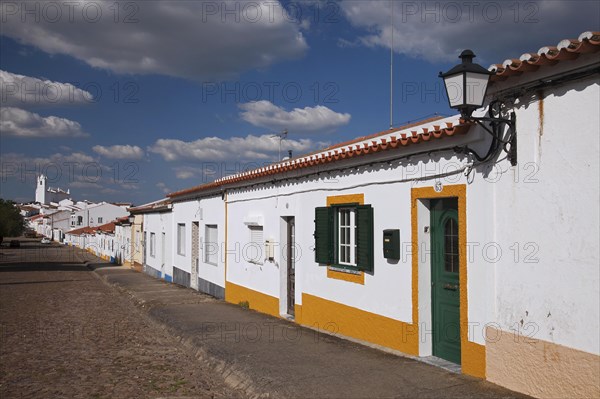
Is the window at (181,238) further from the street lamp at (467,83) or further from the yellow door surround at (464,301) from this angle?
the street lamp at (467,83)

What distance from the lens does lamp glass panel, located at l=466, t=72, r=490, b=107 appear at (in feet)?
17.8

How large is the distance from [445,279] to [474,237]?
0.97 m

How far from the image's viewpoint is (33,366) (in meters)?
8.23

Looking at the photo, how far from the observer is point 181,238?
20.0 metres

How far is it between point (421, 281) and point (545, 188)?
2367mm

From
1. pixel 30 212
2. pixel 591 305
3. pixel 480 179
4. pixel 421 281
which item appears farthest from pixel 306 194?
pixel 30 212

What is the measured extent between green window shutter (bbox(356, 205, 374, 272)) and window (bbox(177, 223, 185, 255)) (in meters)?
12.5

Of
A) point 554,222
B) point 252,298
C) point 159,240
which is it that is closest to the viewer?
point 554,222

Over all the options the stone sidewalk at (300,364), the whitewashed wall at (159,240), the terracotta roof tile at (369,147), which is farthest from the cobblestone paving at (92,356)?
the whitewashed wall at (159,240)

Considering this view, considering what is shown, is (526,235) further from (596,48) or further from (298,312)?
(298,312)

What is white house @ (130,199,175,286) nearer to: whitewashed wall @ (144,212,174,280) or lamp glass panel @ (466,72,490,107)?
whitewashed wall @ (144,212,174,280)

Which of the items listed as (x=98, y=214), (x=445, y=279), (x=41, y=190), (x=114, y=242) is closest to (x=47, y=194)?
(x=41, y=190)

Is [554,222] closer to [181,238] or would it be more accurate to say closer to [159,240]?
[181,238]

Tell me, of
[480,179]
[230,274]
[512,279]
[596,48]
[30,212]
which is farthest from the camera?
[30,212]
